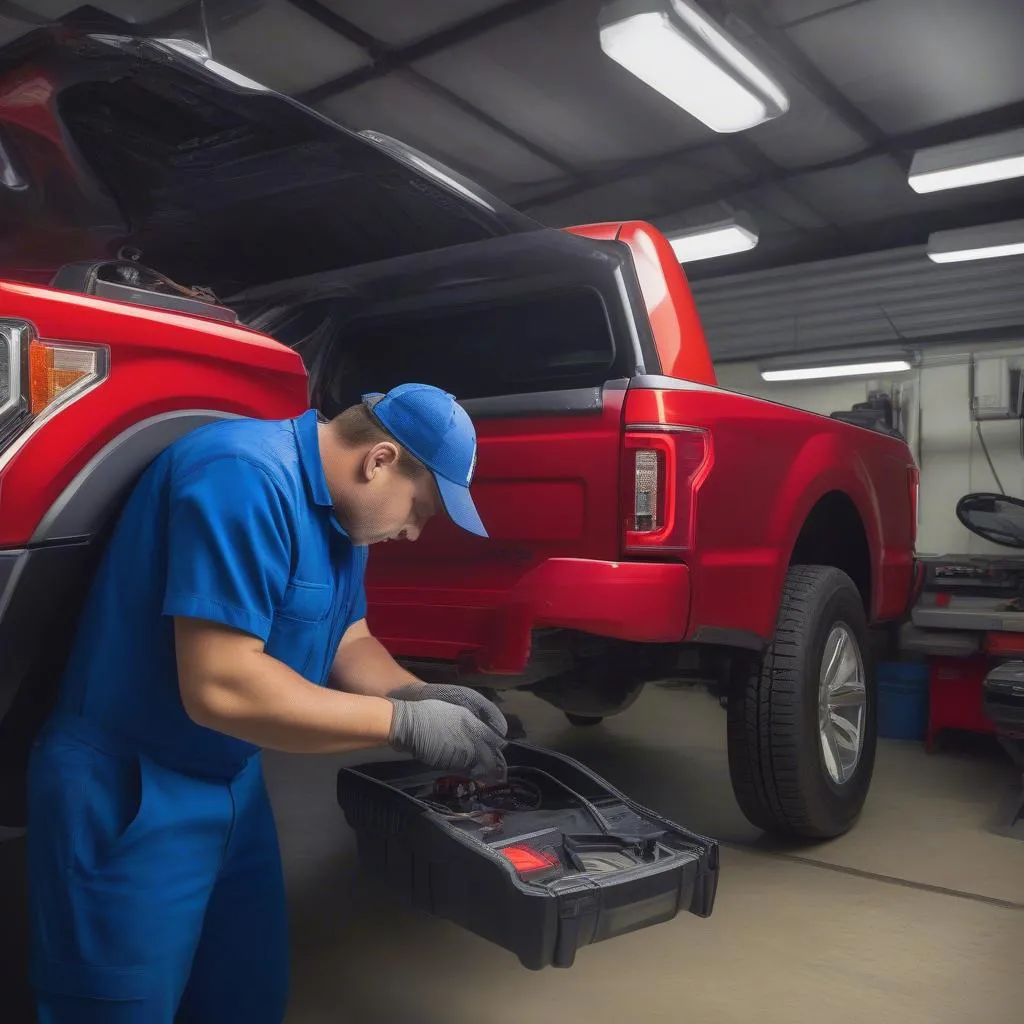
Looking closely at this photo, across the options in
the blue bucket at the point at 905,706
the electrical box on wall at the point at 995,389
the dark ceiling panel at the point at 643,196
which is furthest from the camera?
the electrical box on wall at the point at 995,389

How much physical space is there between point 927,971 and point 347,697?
1680 mm

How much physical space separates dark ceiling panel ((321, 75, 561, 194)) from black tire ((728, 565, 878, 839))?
165 inches

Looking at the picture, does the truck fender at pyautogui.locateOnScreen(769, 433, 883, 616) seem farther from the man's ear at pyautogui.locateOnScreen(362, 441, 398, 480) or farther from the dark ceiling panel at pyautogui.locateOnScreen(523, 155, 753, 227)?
the dark ceiling panel at pyautogui.locateOnScreen(523, 155, 753, 227)

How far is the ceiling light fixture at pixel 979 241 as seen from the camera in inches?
260

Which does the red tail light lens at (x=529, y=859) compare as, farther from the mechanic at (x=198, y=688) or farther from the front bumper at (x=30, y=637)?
the front bumper at (x=30, y=637)

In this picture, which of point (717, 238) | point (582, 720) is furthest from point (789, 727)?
point (717, 238)

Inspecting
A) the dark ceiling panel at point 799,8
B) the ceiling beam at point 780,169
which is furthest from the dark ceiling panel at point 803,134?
the dark ceiling panel at point 799,8

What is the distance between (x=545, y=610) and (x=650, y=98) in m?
4.40

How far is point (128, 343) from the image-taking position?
1.56 m

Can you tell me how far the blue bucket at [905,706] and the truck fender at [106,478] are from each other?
4233mm

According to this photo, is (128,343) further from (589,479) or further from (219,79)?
(589,479)

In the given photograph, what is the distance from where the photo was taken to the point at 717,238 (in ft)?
23.2

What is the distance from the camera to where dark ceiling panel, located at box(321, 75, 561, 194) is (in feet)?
18.4

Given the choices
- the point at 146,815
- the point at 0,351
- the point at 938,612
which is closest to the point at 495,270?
the point at 0,351
